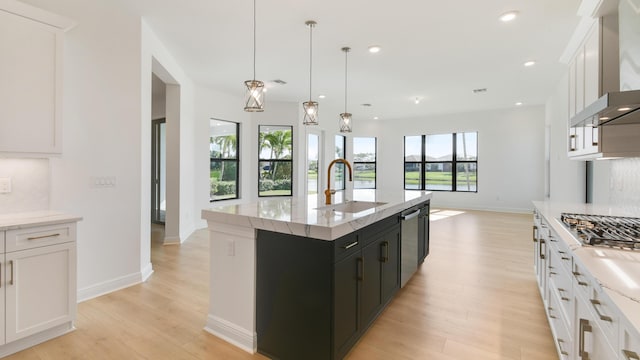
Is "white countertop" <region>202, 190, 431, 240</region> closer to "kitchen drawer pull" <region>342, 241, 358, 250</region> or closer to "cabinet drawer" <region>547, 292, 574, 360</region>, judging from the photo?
"kitchen drawer pull" <region>342, 241, 358, 250</region>

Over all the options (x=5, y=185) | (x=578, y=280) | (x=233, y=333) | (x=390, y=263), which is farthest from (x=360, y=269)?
(x=5, y=185)

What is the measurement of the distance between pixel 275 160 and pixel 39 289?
5561 mm

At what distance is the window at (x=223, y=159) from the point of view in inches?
261

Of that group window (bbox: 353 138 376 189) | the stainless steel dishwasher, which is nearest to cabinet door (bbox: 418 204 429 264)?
the stainless steel dishwasher

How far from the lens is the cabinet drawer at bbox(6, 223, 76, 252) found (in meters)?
2.08

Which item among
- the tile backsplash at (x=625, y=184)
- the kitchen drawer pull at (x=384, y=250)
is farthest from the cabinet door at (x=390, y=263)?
the tile backsplash at (x=625, y=184)

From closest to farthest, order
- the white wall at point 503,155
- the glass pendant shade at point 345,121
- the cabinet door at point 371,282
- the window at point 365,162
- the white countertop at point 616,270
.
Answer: the white countertop at point 616,270
the cabinet door at point 371,282
the glass pendant shade at point 345,121
the white wall at point 503,155
the window at point 365,162

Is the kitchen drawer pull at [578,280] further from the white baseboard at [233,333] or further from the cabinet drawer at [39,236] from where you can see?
the cabinet drawer at [39,236]

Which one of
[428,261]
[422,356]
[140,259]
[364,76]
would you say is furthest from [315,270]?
[364,76]

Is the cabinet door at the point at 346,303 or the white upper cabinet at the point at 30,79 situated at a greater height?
the white upper cabinet at the point at 30,79

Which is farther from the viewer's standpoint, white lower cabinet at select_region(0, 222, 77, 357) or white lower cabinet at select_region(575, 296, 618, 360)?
white lower cabinet at select_region(0, 222, 77, 357)

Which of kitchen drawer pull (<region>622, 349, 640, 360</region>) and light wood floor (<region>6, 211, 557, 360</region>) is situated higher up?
kitchen drawer pull (<region>622, 349, 640, 360</region>)

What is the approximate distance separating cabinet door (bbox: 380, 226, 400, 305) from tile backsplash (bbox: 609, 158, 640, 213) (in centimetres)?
185

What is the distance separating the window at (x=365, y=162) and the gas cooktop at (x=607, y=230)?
8197mm
